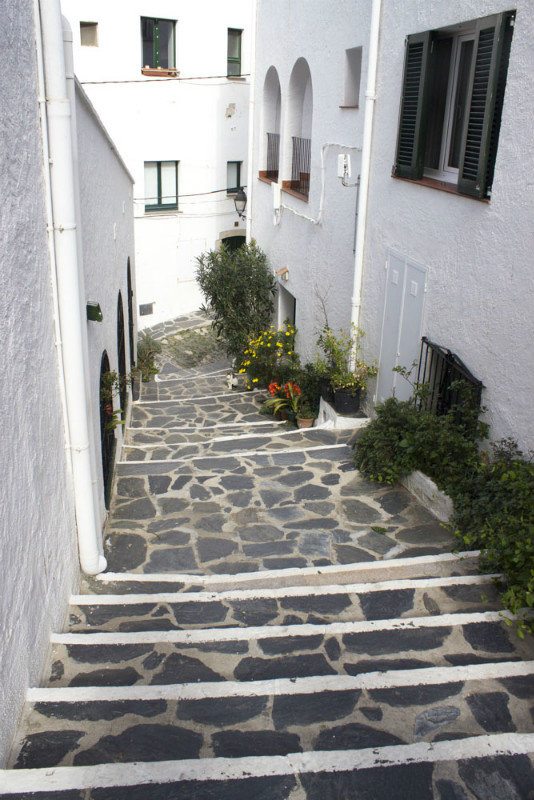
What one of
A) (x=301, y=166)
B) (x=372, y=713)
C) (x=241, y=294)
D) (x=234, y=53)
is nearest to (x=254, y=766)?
(x=372, y=713)

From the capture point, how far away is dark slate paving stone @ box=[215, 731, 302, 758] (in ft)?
10.7

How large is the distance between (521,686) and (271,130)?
13264mm

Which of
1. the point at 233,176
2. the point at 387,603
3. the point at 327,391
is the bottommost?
the point at 327,391

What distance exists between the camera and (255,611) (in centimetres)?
479

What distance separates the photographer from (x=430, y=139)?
24.2 feet

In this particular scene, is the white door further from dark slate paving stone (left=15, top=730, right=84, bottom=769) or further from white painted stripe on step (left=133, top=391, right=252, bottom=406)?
dark slate paving stone (left=15, top=730, right=84, bottom=769)

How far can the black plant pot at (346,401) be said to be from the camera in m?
9.08

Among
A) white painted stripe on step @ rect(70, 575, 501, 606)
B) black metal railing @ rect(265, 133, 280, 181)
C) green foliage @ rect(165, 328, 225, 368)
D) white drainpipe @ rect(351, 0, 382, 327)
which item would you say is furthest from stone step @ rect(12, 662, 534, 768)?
black metal railing @ rect(265, 133, 280, 181)

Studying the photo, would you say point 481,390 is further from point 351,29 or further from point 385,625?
point 351,29

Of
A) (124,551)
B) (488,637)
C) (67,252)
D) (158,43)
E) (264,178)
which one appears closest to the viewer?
(488,637)

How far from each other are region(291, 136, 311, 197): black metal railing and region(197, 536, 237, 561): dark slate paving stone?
7.86m

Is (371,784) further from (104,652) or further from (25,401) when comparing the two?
(25,401)

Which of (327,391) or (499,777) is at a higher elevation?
(499,777)

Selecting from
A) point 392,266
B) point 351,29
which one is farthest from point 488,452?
point 351,29
